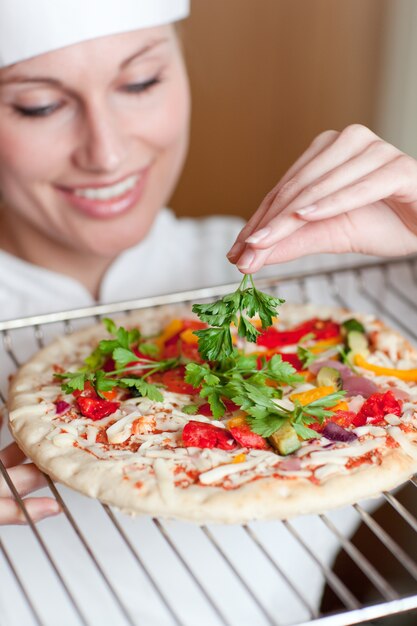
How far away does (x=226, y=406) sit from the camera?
1.23 metres

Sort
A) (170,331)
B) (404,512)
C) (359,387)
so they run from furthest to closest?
(170,331)
(359,387)
(404,512)

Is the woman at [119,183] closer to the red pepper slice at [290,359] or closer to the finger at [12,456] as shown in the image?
the finger at [12,456]

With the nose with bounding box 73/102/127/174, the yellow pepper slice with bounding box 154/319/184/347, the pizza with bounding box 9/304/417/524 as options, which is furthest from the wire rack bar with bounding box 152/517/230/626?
the nose with bounding box 73/102/127/174

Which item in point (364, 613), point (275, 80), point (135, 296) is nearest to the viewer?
point (364, 613)

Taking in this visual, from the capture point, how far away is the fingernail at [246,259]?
1231 millimetres

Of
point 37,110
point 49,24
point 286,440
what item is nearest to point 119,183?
point 37,110

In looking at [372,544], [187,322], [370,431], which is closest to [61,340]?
[187,322]

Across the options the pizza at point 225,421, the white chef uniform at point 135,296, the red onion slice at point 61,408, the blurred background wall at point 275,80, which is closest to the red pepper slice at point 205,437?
the pizza at point 225,421

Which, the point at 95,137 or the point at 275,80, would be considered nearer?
the point at 95,137

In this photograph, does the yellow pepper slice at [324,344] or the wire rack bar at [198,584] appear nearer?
the wire rack bar at [198,584]

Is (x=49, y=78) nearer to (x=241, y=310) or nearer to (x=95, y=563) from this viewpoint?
(x=241, y=310)

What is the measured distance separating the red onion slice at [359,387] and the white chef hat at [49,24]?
897 mm

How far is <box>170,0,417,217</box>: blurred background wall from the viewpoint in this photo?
9.79 feet

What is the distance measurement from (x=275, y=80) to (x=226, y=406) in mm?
2234
